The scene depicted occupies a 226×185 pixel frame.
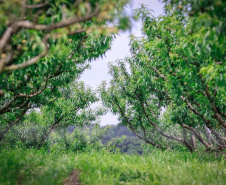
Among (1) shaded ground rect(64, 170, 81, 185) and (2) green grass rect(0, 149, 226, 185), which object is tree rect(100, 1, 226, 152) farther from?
(1) shaded ground rect(64, 170, 81, 185)

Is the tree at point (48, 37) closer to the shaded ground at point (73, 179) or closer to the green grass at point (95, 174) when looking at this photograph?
the green grass at point (95, 174)

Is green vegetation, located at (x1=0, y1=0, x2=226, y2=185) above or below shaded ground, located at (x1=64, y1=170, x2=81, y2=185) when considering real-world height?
above

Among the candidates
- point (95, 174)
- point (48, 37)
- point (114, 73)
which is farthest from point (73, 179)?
point (114, 73)

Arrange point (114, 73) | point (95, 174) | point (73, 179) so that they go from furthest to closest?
point (114, 73), point (95, 174), point (73, 179)

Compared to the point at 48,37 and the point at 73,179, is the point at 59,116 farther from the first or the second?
the point at 48,37

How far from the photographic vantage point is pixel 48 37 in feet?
10.1

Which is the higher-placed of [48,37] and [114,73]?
[114,73]

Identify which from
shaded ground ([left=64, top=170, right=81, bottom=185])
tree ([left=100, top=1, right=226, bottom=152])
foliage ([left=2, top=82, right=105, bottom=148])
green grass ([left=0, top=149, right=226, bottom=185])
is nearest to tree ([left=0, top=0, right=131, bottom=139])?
tree ([left=100, top=1, right=226, bottom=152])

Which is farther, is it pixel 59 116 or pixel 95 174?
pixel 59 116

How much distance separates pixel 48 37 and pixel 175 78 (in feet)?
19.9

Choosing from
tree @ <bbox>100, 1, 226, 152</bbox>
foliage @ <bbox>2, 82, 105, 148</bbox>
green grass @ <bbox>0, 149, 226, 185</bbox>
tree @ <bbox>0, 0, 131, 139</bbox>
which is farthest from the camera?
foliage @ <bbox>2, 82, 105, 148</bbox>

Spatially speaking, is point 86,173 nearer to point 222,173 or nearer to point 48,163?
point 48,163

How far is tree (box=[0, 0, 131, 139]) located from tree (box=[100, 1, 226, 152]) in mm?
1838

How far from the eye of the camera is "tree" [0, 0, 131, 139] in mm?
2975
